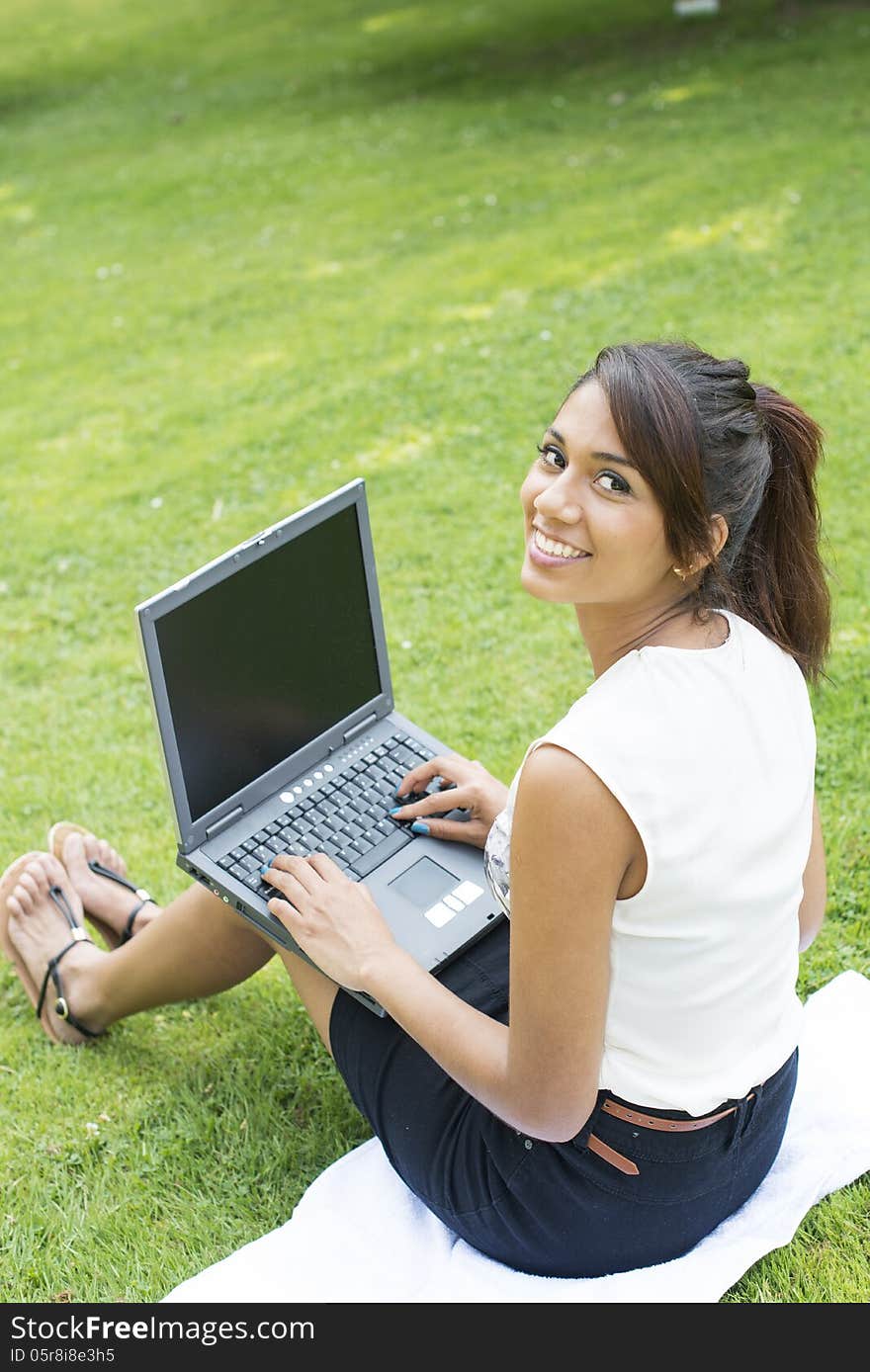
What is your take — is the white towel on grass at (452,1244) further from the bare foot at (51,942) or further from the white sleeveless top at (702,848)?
the bare foot at (51,942)

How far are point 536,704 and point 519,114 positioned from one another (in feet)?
24.9

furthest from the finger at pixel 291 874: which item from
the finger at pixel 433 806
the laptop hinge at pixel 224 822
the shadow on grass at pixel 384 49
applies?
the shadow on grass at pixel 384 49

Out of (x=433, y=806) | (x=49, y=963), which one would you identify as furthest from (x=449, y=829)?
(x=49, y=963)

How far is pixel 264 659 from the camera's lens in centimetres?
280

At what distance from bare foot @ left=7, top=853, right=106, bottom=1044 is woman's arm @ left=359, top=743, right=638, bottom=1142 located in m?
1.26

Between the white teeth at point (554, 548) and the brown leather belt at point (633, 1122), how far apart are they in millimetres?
856

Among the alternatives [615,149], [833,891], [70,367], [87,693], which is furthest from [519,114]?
[833,891]

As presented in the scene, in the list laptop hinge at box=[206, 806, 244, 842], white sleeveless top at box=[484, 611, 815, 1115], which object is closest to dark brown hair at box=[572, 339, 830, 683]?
white sleeveless top at box=[484, 611, 815, 1115]

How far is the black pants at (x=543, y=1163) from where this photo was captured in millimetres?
2299

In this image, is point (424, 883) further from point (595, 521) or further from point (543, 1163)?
point (595, 521)

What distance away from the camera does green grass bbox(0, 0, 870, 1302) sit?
121 inches

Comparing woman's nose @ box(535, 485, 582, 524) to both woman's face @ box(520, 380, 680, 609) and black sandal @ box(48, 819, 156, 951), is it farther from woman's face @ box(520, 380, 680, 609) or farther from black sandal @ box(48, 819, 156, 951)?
black sandal @ box(48, 819, 156, 951)

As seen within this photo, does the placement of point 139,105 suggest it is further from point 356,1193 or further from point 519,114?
point 356,1193

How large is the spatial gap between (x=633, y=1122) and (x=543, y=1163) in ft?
0.60
